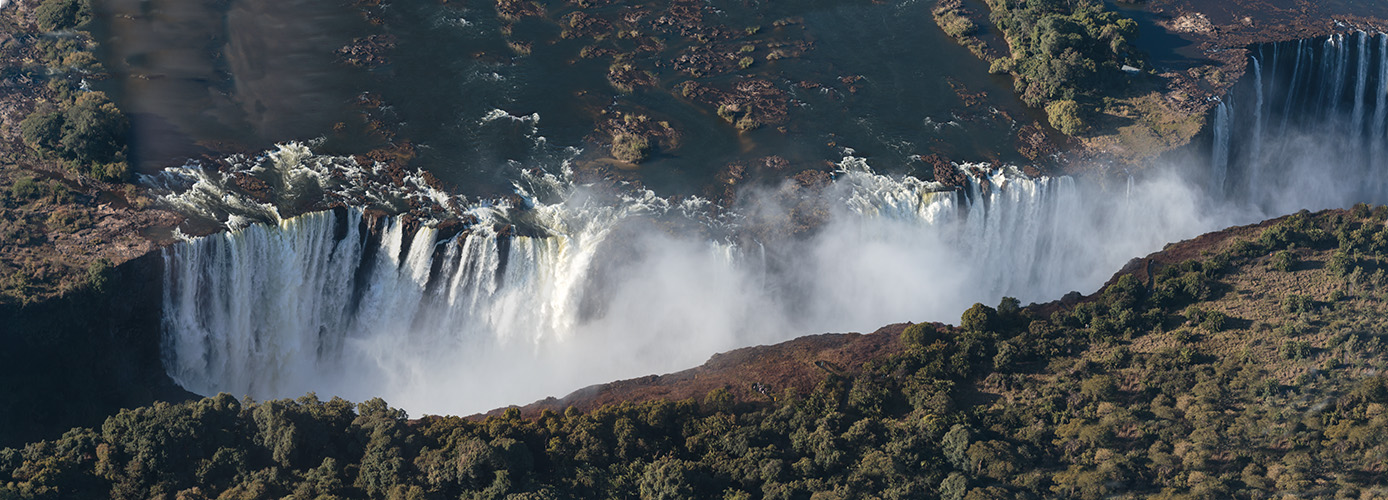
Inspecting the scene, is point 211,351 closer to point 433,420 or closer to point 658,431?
point 433,420

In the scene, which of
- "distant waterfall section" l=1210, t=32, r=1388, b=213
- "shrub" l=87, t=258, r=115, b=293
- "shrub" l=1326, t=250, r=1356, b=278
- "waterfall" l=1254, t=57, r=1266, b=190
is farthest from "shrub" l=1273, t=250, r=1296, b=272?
"shrub" l=87, t=258, r=115, b=293

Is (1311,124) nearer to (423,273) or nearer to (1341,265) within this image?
(1341,265)

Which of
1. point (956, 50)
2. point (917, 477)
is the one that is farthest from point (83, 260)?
point (956, 50)

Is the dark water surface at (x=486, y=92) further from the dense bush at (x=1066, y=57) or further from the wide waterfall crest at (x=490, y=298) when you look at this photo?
the wide waterfall crest at (x=490, y=298)

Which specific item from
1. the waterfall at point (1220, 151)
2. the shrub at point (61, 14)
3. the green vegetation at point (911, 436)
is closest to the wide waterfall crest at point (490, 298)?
the green vegetation at point (911, 436)

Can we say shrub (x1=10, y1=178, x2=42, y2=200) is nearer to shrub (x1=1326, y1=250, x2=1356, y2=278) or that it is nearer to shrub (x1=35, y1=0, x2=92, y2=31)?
shrub (x1=35, y1=0, x2=92, y2=31)

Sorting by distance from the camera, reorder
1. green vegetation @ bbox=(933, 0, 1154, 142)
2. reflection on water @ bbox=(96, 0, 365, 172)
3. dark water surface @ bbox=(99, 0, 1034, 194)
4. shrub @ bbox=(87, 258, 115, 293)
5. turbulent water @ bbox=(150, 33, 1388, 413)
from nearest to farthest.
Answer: shrub @ bbox=(87, 258, 115, 293), turbulent water @ bbox=(150, 33, 1388, 413), reflection on water @ bbox=(96, 0, 365, 172), dark water surface @ bbox=(99, 0, 1034, 194), green vegetation @ bbox=(933, 0, 1154, 142)

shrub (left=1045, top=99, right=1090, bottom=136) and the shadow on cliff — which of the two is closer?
the shadow on cliff

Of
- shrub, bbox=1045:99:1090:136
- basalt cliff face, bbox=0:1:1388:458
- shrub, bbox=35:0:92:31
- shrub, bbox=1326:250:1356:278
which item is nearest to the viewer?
basalt cliff face, bbox=0:1:1388:458
